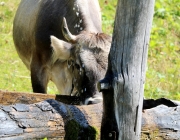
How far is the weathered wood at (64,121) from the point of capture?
3824mm

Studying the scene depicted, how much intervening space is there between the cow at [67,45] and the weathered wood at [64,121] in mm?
1277

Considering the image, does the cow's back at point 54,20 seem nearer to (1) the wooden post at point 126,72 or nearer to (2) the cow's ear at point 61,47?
(2) the cow's ear at point 61,47

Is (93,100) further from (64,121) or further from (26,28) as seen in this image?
(26,28)

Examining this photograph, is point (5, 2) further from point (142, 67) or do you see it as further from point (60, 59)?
point (142, 67)

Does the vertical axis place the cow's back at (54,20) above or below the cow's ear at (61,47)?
above

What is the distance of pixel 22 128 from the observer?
151 inches

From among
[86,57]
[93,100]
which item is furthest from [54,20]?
[93,100]

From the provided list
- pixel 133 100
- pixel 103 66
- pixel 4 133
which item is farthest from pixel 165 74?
pixel 4 133

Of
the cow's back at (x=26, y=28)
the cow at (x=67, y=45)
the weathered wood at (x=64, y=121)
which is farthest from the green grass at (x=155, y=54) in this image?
the weathered wood at (x=64, y=121)

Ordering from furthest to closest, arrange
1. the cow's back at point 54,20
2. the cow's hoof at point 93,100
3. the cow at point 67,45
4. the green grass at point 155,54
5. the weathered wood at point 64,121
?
1. the green grass at point 155,54
2. the cow's back at point 54,20
3. the cow at point 67,45
4. the cow's hoof at point 93,100
5. the weathered wood at point 64,121

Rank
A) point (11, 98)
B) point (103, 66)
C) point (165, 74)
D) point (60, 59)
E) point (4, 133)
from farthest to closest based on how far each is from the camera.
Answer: point (165, 74)
point (60, 59)
point (103, 66)
point (11, 98)
point (4, 133)

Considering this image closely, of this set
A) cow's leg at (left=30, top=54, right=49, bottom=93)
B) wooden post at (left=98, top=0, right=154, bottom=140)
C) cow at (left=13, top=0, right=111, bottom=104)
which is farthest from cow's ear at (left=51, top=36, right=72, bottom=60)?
wooden post at (left=98, top=0, right=154, bottom=140)

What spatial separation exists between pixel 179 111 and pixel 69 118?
1057mm

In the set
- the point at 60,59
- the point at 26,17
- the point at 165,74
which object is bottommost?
the point at 165,74
